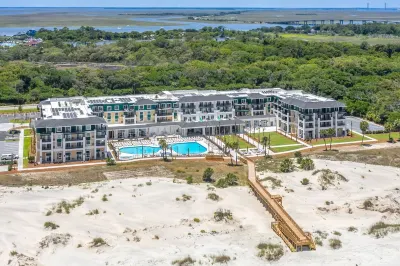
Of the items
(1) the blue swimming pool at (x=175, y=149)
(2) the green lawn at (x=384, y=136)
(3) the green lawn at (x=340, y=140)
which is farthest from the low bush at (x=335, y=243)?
(2) the green lawn at (x=384, y=136)

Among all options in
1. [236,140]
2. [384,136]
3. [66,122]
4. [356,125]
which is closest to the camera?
[66,122]

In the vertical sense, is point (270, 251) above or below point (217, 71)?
below

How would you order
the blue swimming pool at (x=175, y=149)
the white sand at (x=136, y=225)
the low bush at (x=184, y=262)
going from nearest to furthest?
the low bush at (x=184, y=262) < the white sand at (x=136, y=225) < the blue swimming pool at (x=175, y=149)

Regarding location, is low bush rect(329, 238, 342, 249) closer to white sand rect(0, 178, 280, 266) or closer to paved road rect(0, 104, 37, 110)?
white sand rect(0, 178, 280, 266)

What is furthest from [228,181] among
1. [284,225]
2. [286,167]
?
[284,225]

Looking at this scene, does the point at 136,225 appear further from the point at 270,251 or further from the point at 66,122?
the point at 66,122

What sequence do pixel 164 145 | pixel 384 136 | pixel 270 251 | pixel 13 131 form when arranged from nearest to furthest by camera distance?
pixel 270 251 < pixel 164 145 < pixel 384 136 < pixel 13 131

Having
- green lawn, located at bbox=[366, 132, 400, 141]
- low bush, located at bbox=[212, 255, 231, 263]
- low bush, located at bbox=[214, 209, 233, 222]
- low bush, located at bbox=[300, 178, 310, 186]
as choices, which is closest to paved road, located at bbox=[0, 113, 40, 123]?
low bush, located at bbox=[300, 178, 310, 186]

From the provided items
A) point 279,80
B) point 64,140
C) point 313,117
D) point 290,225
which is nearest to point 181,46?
point 279,80

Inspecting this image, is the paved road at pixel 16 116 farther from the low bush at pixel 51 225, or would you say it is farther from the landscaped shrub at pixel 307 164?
the landscaped shrub at pixel 307 164
